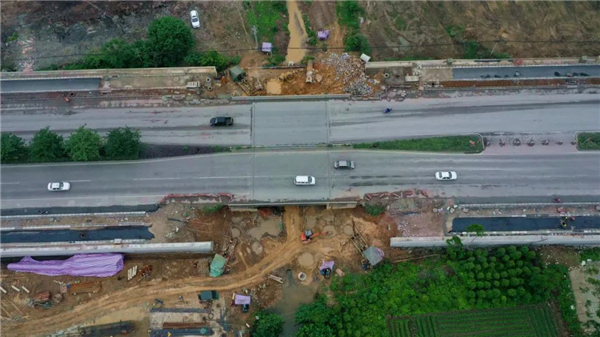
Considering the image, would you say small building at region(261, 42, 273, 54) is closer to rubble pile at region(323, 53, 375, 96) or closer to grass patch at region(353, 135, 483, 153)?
rubble pile at region(323, 53, 375, 96)

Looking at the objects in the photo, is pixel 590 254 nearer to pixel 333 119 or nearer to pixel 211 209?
pixel 333 119

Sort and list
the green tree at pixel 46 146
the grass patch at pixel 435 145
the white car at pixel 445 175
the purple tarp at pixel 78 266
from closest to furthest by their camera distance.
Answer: the purple tarp at pixel 78 266 → the green tree at pixel 46 146 → the white car at pixel 445 175 → the grass patch at pixel 435 145

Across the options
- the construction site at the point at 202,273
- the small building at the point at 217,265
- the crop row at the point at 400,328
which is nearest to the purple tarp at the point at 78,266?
the construction site at the point at 202,273

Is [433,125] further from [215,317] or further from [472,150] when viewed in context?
[215,317]

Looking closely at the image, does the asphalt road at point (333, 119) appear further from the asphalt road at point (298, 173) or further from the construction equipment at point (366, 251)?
the construction equipment at point (366, 251)

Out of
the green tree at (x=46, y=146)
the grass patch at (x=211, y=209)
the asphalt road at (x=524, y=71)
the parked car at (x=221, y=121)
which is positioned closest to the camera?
the green tree at (x=46, y=146)

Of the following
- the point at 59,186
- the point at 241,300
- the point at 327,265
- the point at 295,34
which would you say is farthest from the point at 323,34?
the point at 59,186
